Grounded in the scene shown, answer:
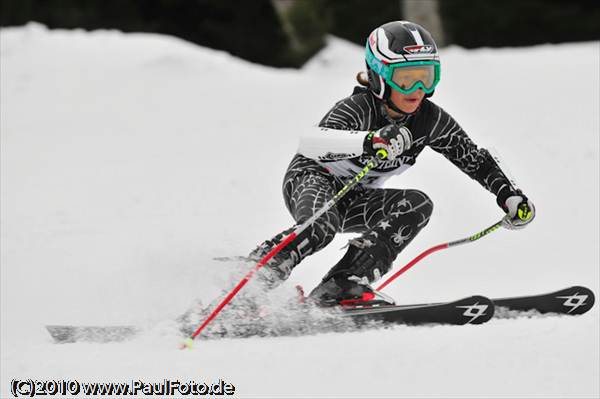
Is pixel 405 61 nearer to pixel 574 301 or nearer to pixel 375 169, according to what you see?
pixel 375 169

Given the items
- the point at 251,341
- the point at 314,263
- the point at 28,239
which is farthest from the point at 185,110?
the point at 251,341

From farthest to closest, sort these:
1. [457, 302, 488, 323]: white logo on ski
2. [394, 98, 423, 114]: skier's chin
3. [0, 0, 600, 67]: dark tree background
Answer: [0, 0, 600, 67]: dark tree background
[394, 98, 423, 114]: skier's chin
[457, 302, 488, 323]: white logo on ski

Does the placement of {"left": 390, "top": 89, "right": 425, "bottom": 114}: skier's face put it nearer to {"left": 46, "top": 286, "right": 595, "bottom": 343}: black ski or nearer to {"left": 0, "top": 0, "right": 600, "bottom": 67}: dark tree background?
{"left": 46, "top": 286, "right": 595, "bottom": 343}: black ski

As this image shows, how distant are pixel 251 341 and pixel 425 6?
32.5 ft

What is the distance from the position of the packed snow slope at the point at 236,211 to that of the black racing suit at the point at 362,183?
0.47 m

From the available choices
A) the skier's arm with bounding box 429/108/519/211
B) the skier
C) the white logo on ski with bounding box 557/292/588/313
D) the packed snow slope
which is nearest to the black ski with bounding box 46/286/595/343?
the white logo on ski with bounding box 557/292/588/313

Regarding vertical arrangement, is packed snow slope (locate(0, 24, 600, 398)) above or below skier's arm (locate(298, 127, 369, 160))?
below

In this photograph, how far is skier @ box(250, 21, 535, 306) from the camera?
4.88 metres

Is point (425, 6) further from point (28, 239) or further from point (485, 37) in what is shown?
point (28, 239)

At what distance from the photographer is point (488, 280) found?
6.86 metres

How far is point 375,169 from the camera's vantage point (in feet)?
17.4

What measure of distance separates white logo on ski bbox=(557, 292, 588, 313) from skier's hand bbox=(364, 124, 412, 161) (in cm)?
117

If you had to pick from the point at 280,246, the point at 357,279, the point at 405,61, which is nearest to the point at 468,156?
the point at 405,61

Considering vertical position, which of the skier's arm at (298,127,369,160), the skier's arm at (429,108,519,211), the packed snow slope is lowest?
the packed snow slope
